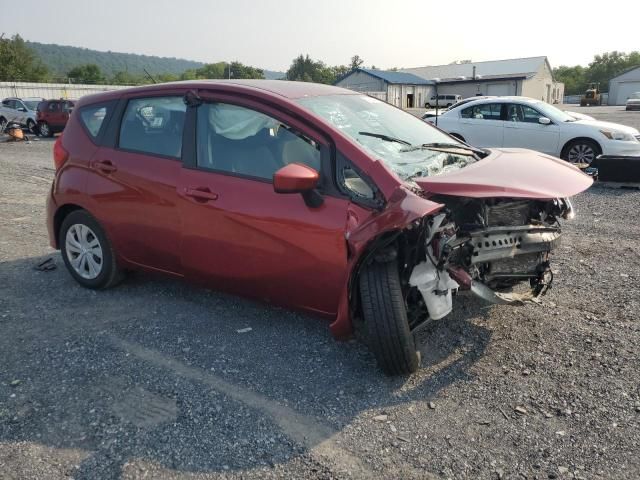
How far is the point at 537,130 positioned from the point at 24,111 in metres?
22.3

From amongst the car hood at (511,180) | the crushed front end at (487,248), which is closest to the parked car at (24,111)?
the car hood at (511,180)

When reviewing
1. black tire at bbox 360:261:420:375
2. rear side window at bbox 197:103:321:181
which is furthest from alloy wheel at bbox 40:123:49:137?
black tire at bbox 360:261:420:375

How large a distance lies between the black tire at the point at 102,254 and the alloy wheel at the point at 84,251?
17 millimetres

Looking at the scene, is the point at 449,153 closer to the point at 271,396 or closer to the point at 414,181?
the point at 414,181

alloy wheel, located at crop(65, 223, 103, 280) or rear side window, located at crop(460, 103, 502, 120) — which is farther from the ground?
rear side window, located at crop(460, 103, 502, 120)

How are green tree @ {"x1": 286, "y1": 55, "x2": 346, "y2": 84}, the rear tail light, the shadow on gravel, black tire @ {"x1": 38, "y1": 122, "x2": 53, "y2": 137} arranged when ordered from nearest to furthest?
1. the shadow on gravel
2. the rear tail light
3. black tire @ {"x1": 38, "y1": 122, "x2": 53, "y2": 137}
4. green tree @ {"x1": 286, "y1": 55, "x2": 346, "y2": 84}

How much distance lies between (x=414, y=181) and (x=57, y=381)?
8.34ft

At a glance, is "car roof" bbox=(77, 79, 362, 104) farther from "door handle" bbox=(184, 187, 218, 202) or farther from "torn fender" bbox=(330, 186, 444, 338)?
"torn fender" bbox=(330, 186, 444, 338)

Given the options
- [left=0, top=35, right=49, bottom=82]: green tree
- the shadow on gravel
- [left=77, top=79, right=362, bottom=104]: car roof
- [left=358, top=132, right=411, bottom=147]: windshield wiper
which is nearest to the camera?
the shadow on gravel

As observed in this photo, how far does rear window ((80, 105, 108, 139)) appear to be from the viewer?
468 cm

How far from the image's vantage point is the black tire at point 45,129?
22.8 m

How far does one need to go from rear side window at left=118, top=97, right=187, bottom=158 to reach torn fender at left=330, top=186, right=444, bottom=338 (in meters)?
1.63

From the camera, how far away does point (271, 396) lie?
3.18 metres

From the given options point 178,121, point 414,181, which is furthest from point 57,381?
point 414,181
